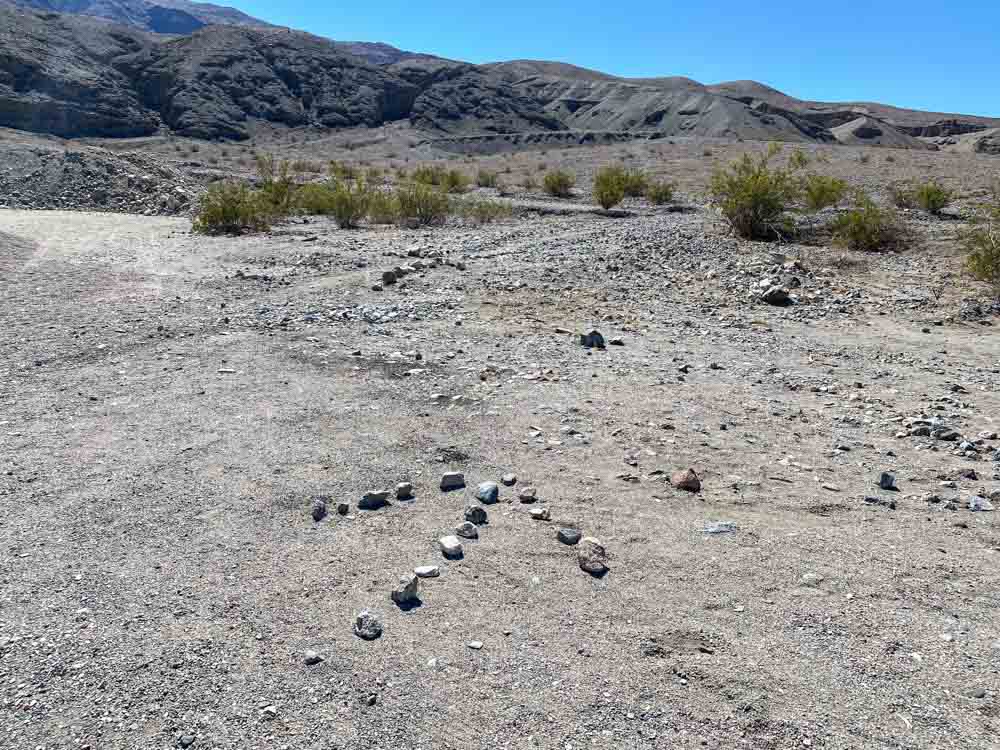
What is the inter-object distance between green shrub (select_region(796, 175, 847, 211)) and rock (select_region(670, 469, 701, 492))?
13.2 m

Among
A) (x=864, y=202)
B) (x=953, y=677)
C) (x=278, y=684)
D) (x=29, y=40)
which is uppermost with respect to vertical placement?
(x=29, y=40)

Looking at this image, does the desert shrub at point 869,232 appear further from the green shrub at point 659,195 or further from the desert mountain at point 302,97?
the desert mountain at point 302,97

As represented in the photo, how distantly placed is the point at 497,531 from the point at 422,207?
14697 millimetres

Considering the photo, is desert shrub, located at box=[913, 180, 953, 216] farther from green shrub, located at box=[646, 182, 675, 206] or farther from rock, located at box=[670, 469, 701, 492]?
rock, located at box=[670, 469, 701, 492]

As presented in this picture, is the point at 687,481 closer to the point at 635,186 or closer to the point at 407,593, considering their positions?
the point at 407,593

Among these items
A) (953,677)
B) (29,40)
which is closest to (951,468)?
(953,677)

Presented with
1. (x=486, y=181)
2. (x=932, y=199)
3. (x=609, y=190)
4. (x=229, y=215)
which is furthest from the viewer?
(x=486, y=181)

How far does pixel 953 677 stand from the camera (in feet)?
10.3

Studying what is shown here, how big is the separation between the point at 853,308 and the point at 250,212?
12302 millimetres

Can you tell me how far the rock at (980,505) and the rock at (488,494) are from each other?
8.79 ft

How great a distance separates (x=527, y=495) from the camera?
457cm

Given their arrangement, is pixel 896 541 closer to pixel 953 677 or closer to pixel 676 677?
pixel 953 677

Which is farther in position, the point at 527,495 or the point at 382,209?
the point at 382,209

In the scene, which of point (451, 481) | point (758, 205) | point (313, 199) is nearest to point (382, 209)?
point (313, 199)
